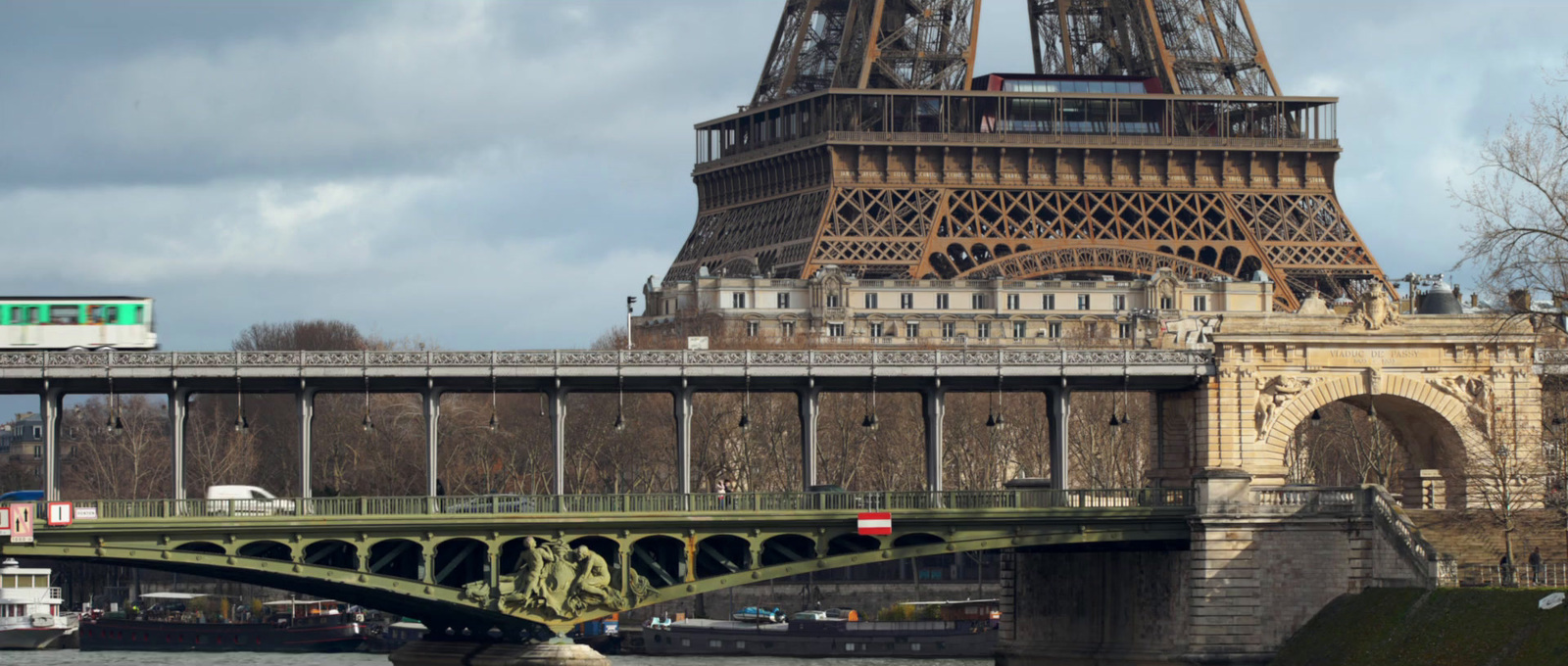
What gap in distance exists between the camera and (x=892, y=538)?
84.4 m

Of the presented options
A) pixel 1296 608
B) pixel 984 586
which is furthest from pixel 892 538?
pixel 984 586

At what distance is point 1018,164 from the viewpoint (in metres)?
177

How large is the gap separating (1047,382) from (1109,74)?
339 ft

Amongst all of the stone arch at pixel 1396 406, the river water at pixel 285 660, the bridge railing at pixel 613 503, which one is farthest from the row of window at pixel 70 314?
the stone arch at pixel 1396 406

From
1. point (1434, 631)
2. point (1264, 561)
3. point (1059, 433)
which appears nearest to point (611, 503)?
point (1059, 433)

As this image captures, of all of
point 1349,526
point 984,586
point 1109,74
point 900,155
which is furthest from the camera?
point 1109,74

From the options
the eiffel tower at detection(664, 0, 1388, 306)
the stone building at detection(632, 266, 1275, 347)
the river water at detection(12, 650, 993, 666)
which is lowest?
the river water at detection(12, 650, 993, 666)

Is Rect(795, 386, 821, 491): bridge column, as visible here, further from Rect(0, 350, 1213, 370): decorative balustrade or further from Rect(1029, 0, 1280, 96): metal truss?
Rect(1029, 0, 1280, 96): metal truss

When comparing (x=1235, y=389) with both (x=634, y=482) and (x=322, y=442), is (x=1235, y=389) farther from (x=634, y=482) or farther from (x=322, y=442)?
(x=322, y=442)

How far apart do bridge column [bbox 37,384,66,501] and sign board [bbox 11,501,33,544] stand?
2.55m

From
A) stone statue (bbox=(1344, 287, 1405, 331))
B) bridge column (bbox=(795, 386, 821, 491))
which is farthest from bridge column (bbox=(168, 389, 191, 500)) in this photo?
stone statue (bbox=(1344, 287, 1405, 331))

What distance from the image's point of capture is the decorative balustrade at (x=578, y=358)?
80.8 m

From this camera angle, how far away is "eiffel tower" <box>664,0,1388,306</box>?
174250 mm

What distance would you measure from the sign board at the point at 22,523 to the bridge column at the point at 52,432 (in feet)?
8.37
